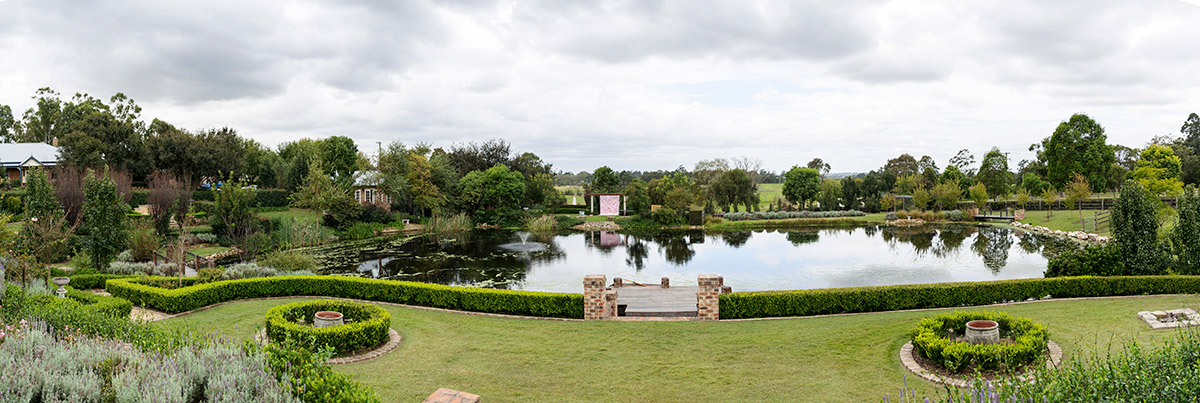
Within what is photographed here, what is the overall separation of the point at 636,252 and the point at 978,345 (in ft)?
62.9

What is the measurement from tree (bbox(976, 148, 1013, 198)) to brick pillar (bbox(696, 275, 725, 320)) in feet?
150

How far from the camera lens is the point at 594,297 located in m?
11.0

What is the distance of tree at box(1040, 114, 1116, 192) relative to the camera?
40.7 meters

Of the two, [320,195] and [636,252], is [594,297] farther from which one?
[320,195]

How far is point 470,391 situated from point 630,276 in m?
12.9

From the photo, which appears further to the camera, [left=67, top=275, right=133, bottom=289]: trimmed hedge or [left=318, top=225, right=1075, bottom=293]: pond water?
[left=318, top=225, right=1075, bottom=293]: pond water

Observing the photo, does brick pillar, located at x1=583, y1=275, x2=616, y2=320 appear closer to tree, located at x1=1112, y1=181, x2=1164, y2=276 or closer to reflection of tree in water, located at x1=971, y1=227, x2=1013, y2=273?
tree, located at x1=1112, y1=181, x2=1164, y2=276

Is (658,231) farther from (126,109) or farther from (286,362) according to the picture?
(126,109)

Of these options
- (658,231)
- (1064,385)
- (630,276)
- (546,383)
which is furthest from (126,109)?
(1064,385)

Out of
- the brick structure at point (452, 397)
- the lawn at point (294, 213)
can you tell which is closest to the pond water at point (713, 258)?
the lawn at point (294, 213)

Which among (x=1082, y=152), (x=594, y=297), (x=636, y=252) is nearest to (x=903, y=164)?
(x=1082, y=152)

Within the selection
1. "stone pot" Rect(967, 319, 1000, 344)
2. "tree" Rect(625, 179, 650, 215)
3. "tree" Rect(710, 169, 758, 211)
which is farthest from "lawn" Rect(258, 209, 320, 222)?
"stone pot" Rect(967, 319, 1000, 344)

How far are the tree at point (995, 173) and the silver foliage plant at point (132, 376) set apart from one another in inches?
2116

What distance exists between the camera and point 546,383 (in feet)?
22.9
